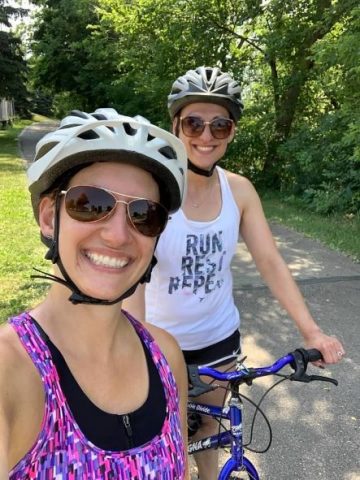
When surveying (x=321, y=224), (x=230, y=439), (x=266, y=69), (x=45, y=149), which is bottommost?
(x=321, y=224)

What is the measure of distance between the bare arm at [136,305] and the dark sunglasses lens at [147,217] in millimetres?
639

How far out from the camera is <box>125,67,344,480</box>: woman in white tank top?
2.14m

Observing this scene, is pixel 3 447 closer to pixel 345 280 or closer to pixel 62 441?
pixel 62 441

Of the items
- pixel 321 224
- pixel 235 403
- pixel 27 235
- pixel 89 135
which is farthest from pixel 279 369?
pixel 321 224

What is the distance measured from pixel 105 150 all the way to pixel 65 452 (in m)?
0.67

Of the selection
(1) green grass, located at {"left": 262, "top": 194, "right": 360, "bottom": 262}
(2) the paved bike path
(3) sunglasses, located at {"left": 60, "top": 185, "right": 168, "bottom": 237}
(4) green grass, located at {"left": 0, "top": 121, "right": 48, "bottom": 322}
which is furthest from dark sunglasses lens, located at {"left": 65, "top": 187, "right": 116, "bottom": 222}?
(1) green grass, located at {"left": 262, "top": 194, "right": 360, "bottom": 262}

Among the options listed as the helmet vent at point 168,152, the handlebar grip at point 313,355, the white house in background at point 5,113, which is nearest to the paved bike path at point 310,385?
the handlebar grip at point 313,355

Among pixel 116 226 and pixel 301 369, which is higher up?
pixel 116 226

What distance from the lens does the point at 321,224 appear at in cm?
934

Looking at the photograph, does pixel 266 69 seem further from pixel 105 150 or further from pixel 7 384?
pixel 7 384

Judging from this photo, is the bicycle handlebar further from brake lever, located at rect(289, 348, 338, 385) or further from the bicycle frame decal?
the bicycle frame decal

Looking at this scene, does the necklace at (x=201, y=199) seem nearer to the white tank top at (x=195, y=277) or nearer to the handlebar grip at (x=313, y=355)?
the white tank top at (x=195, y=277)

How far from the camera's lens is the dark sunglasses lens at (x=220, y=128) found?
2.33 meters

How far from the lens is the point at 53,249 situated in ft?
4.18
